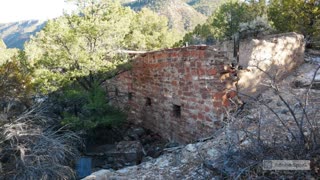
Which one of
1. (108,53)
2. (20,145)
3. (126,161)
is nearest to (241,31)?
(108,53)

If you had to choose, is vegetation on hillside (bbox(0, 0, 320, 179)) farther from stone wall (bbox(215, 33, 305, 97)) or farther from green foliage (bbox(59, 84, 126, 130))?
stone wall (bbox(215, 33, 305, 97))

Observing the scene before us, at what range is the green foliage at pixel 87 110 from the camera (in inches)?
246

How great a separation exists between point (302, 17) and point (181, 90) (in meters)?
5.65

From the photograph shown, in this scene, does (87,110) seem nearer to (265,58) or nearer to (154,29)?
(265,58)

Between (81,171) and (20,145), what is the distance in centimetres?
118

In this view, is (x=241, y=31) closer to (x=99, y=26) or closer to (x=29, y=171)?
(x=99, y=26)

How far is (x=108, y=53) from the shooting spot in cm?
714

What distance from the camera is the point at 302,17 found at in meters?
9.34

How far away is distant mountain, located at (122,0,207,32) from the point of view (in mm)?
42688

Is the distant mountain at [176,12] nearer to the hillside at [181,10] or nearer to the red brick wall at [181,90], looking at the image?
the hillside at [181,10]

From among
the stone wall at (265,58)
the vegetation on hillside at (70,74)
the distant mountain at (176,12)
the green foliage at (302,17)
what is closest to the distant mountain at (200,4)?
the distant mountain at (176,12)

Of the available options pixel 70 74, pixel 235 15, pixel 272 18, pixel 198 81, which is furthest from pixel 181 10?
pixel 198 81

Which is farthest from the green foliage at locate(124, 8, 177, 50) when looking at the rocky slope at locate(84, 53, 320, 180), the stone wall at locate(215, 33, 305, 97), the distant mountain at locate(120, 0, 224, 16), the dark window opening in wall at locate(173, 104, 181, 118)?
the distant mountain at locate(120, 0, 224, 16)

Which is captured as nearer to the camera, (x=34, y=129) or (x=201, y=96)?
(x=34, y=129)
